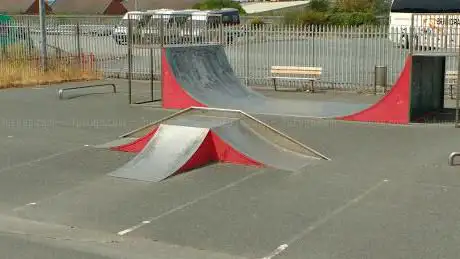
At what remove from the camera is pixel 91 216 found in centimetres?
724

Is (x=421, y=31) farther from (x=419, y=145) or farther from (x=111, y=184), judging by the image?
(x=111, y=184)

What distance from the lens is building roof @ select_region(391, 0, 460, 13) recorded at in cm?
2744

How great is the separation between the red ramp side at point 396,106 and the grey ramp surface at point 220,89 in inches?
44.4

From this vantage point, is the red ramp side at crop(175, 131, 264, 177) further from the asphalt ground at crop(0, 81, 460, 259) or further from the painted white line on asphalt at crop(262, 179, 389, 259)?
the painted white line on asphalt at crop(262, 179, 389, 259)

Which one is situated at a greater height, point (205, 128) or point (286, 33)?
point (286, 33)

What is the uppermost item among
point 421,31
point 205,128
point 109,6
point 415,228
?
point 109,6

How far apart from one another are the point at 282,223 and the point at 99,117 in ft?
26.9

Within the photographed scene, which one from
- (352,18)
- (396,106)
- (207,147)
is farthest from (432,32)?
(352,18)

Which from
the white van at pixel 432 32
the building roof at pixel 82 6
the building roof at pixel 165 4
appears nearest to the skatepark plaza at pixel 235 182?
the white van at pixel 432 32

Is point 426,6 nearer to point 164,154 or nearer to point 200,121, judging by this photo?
point 200,121

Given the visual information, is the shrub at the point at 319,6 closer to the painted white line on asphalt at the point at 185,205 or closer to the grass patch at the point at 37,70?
the grass patch at the point at 37,70

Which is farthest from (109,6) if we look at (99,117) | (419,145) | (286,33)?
(419,145)

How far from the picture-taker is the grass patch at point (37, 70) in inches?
823

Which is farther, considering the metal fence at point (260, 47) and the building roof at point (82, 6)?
the building roof at point (82, 6)
